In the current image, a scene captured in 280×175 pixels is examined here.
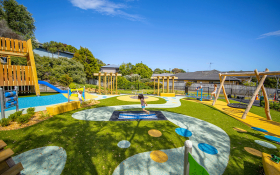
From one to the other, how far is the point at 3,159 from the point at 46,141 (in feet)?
8.22

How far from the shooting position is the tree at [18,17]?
17.7 meters

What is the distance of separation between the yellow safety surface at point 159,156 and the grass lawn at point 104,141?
232 millimetres

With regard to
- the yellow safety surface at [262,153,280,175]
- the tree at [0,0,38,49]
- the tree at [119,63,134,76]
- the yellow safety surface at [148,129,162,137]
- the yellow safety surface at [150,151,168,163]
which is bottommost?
the yellow safety surface at [150,151,168,163]

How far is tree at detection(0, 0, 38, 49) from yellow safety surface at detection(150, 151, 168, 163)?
26152 millimetres

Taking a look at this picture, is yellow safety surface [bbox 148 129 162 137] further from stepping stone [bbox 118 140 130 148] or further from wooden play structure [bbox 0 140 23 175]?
wooden play structure [bbox 0 140 23 175]

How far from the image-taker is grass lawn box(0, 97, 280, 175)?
317 centimetres

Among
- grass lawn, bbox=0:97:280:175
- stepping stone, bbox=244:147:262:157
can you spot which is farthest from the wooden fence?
stepping stone, bbox=244:147:262:157

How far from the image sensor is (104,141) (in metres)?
4.30

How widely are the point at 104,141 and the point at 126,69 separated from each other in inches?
2063

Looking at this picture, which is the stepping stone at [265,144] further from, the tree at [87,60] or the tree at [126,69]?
the tree at [126,69]

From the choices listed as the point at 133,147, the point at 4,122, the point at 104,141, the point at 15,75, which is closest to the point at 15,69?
the point at 15,75

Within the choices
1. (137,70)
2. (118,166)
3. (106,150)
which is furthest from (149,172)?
(137,70)

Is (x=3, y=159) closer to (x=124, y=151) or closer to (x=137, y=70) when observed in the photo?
(x=124, y=151)

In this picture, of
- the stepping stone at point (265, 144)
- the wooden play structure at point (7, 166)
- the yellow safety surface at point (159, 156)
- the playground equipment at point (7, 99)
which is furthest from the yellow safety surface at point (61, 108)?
the stepping stone at point (265, 144)
